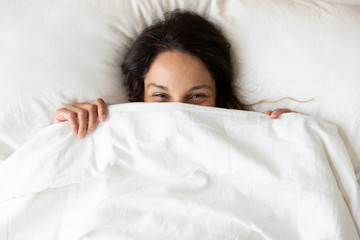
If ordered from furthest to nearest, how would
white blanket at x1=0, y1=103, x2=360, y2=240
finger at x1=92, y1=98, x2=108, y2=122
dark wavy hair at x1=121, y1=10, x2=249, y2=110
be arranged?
1. dark wavy hair at x1=121, y1=10, x2=249, y2=110
2. finger at x1=92, y1=98, x2=108, y2=122
3. white blanket at x1=0, y1=103, x2=360, y2=240

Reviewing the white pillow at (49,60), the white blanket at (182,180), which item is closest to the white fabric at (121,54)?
the white pillow at (49,60)

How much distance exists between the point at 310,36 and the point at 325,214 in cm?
49

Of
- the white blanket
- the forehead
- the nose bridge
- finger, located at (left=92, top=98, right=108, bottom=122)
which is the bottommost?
the white blanket

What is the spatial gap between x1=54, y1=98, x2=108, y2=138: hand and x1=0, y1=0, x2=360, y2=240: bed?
0.8 inches

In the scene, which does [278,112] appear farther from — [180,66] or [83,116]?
[83,116]

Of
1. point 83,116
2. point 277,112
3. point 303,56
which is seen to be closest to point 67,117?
point 83,116

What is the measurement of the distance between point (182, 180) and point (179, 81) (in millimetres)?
281

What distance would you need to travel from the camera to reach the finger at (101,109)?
97cm

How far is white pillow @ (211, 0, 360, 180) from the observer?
102 cm

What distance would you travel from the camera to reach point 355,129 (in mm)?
1001

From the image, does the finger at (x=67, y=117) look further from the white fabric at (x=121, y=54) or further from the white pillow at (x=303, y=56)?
the white pillow at (x=303, y=56)

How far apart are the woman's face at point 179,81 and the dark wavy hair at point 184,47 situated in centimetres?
3

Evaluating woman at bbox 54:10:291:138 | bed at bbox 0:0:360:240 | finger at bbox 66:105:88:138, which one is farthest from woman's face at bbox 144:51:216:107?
finger at bbox 66:105:88:138

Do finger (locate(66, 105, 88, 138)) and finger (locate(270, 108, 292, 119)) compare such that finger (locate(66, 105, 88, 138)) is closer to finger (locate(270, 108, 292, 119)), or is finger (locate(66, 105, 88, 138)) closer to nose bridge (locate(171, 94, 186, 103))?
nose bridge (locate(171, 94, 186, 103))
